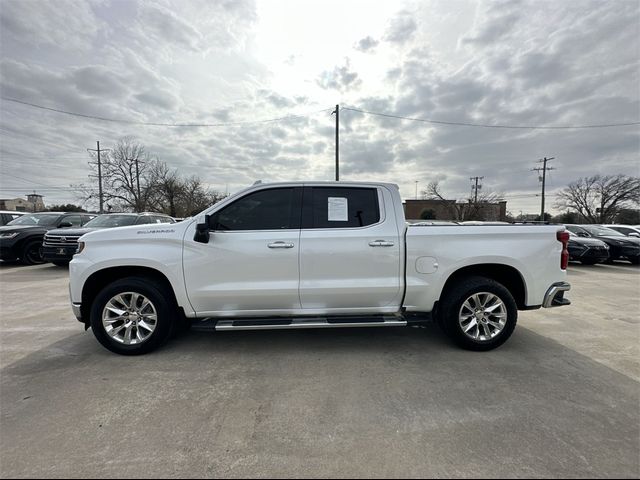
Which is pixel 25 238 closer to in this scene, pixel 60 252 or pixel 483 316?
pixel 60 252

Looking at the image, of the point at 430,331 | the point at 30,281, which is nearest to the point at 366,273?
the point at 430,331

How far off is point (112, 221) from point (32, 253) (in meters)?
3.17

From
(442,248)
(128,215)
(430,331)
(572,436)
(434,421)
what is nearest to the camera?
(572,436)

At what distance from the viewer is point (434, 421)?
2.51m

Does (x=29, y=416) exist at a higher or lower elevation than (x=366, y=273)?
lower

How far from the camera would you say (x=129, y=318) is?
12.0 ft

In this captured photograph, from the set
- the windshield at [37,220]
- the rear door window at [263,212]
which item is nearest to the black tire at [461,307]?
the rear door window at [263,212]

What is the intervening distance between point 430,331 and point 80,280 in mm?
4352

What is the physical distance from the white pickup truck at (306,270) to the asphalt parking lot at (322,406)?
1.36 ft

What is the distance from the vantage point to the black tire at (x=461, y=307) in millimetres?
3699

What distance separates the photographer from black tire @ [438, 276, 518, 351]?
370 centimetres

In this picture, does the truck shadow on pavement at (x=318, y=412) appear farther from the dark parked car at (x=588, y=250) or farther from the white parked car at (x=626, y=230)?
the white parked car at (x=626, y=230)

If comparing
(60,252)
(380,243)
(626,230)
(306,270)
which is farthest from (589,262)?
(60,252)

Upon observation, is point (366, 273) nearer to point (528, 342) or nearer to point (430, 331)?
point (430, 331)
